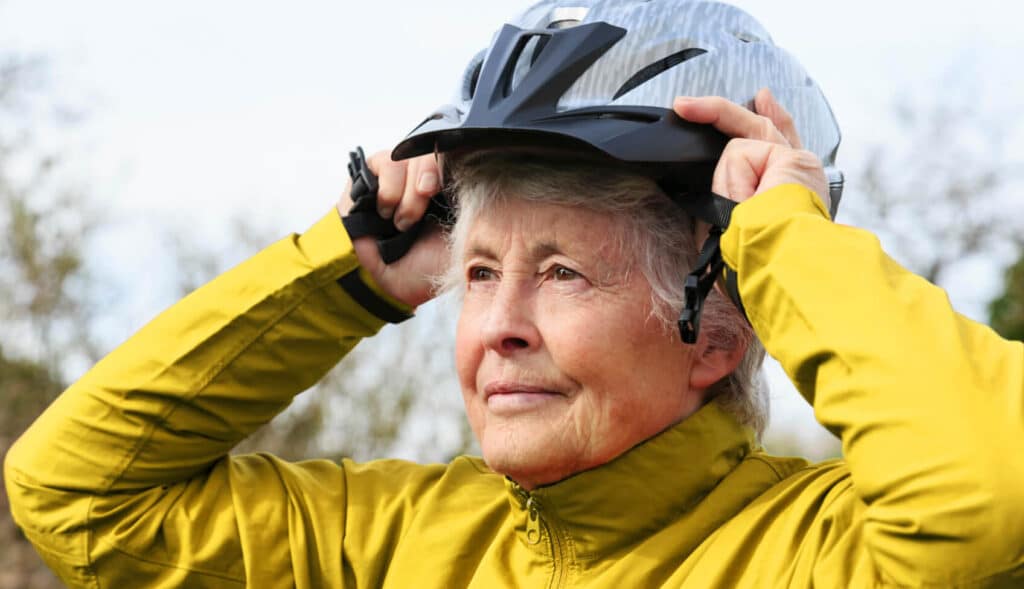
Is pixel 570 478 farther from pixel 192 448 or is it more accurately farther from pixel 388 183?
pixel 192 448

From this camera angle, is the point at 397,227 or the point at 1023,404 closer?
the point at 1023,404

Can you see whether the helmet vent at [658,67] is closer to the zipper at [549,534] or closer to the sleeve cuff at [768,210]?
the sleeve cuff at [768,210]

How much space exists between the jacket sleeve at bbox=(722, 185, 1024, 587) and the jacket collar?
0.43 metres

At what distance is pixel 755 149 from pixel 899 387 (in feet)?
2.12

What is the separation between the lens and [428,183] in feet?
10.5

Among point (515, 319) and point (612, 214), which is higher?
point (612, 214)

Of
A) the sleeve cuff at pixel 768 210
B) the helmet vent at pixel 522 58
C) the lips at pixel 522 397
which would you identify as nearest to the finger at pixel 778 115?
the sleeve cuff at pixel 768 210

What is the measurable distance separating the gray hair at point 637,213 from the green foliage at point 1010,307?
30.2 ft

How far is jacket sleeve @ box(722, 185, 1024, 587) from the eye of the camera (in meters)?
2.05

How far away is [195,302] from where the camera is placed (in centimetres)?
326

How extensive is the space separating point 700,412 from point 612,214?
1.53ft

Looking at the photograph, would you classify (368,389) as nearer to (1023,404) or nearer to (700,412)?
(700,412)

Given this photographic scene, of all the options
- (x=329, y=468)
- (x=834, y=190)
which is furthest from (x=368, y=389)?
(x=834, y=190)

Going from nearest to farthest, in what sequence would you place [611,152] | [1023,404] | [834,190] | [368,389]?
[1023,404] < [611,152] < [834,190] < [368,389]
